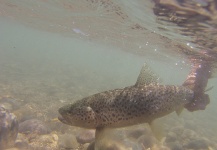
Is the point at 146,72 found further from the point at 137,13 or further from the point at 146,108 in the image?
the point at 137,13

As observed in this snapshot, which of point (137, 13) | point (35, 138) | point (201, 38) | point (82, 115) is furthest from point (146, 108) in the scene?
point (201, 38)

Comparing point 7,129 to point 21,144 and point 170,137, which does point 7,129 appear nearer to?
point 21,144

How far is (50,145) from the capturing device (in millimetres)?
7805

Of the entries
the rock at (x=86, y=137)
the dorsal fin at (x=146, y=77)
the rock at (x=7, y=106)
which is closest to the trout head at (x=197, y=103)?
the dorsal fin at (x=146, y=77)

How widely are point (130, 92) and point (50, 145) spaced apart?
4136 mm

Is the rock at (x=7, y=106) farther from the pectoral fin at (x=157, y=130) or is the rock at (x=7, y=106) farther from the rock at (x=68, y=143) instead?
the pectoral fin at (x=157, y=130)

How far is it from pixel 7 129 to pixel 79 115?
9.52ft

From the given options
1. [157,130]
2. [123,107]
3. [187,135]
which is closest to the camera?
[123,107]

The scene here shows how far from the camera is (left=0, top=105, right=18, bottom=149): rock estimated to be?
6633 mm

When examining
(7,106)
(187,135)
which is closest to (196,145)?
(187,135)

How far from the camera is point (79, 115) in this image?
547 cm

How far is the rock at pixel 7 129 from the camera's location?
6.63 metres

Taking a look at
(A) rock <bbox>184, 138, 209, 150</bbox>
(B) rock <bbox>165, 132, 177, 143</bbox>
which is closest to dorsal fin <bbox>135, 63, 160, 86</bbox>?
(B) rock <bbox>165, 132, 177, 143</bbox>

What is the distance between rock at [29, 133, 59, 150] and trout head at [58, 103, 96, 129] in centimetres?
233
